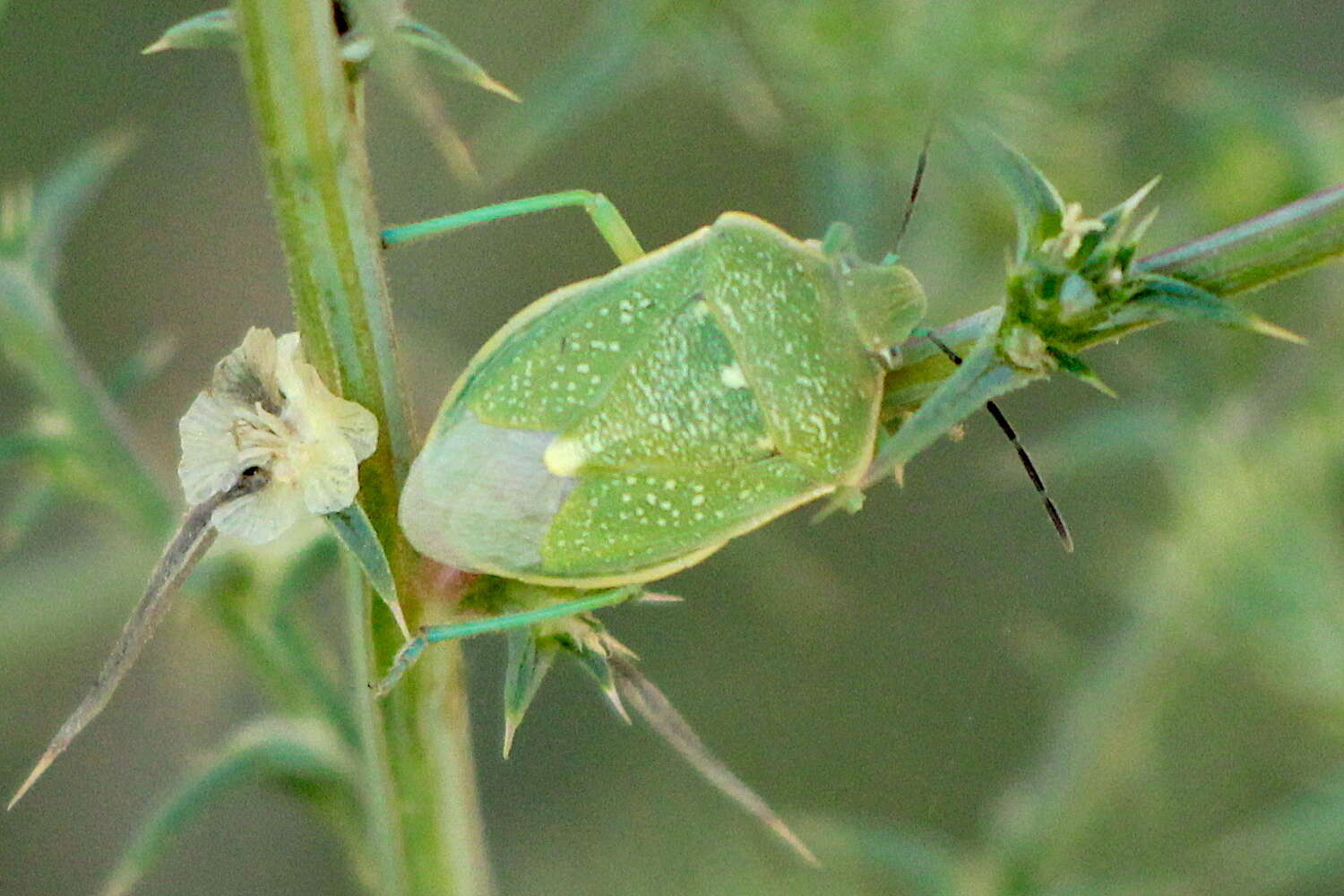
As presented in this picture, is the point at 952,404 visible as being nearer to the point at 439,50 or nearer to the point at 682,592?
the point at 439,50

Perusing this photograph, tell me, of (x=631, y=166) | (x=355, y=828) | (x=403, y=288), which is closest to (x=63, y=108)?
(x=403, y=288)

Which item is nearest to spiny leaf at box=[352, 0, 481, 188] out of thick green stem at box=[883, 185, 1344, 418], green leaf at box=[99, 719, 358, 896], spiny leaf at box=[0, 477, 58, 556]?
thick green stem at box=[883, 185, 1344, 418]

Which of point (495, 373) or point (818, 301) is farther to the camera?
point (818, 301)

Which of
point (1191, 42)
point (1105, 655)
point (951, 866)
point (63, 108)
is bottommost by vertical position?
point (951, 866)

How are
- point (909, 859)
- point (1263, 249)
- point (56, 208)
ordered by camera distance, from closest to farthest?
point (1263, 249), point (56, 208), point (909, 859)

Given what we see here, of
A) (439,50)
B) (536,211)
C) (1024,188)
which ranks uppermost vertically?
(439,50)

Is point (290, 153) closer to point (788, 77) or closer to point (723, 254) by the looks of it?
point (723, 254)

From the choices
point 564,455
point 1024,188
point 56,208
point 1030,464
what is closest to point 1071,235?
point 1024,188

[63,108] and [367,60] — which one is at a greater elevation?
[63,108]
